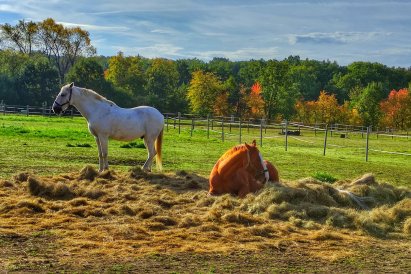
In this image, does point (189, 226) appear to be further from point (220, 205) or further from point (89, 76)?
point (89, 76)

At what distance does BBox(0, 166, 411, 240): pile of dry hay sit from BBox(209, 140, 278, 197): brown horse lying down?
1.13 ft

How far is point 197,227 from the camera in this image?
7.39m

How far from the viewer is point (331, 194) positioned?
9445 millimetres

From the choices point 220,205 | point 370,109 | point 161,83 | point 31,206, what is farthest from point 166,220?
point 161,83

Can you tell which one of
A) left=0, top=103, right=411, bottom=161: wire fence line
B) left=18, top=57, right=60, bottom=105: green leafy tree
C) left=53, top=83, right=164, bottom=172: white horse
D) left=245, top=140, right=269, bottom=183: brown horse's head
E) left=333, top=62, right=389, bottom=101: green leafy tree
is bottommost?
left=0, top=103, right=411, bottom=161: wire fence line

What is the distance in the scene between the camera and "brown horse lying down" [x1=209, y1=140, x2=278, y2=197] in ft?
31.5

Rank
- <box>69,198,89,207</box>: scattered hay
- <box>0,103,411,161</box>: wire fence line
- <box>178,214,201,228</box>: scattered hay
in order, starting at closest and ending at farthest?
<box>178,214,201,228</box>: scattered hay < <box>69,198,89,207</box>: scattered hay < <box>0,103,411,161</box>: wire fence line

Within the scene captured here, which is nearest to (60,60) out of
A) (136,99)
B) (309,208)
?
(136,99)

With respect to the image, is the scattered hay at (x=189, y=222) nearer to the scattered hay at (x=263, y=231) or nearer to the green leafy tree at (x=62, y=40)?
the scattered hay at (x=263, y=231)

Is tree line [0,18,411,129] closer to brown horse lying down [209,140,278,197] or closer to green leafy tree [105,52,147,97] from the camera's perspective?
green leafy tree [105,52,147,97]

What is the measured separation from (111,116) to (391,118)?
208ft

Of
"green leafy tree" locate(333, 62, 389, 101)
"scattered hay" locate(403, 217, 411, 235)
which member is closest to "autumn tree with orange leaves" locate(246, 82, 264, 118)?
"green leafy tree" locate(333, 62, 389, 101)

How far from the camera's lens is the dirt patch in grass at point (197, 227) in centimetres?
589

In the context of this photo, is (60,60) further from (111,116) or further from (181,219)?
(181,219)
